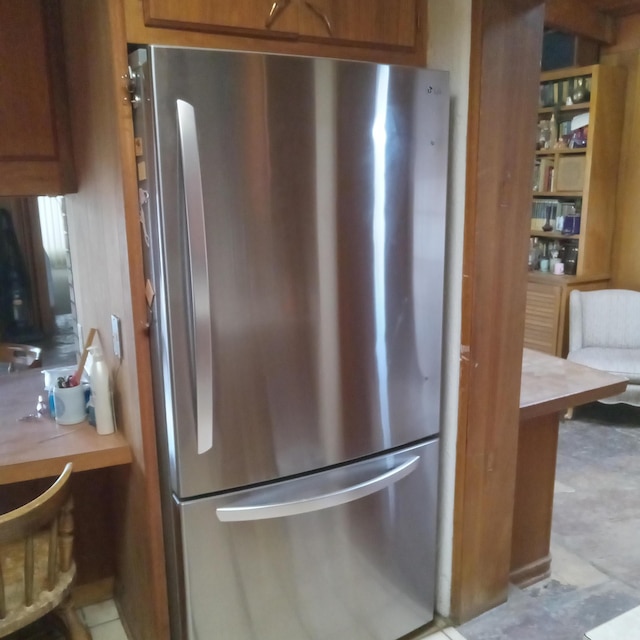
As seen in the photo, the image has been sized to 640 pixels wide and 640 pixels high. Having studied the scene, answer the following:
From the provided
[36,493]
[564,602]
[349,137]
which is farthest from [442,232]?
[36,493]

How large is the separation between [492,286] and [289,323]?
0.64m

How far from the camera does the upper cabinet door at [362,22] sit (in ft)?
4.96

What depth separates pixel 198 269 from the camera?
1337mm


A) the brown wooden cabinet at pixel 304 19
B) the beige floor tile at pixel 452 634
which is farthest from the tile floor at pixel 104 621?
the brown wooden cabinet at pixel 304 19

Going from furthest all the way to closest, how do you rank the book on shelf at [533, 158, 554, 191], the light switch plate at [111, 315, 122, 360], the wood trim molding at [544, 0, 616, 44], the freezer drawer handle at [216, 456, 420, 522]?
the book on shelf at [533, 158, 554, 191], the wood trim molding at [544, 0, 616, 44], the light switch plate at [111, 315, 122, 360], the freezer drawer handle at [216, 456, 420, 522]

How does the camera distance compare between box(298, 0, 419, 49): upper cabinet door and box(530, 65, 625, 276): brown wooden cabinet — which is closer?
box(298, 0, 419, 49): upper cabinet door

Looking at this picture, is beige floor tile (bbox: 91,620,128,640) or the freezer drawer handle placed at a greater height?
the freezer drawer handle

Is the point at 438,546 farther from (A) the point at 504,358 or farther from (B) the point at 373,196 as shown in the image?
(B) the point at 373,196

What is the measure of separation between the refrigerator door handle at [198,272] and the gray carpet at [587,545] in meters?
1.18

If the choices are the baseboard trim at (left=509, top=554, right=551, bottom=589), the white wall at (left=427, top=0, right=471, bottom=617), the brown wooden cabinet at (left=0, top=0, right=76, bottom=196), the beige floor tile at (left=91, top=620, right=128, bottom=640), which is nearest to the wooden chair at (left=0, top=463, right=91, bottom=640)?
the beige floor tile at (left=91, top=620, right=128, bottom=640)

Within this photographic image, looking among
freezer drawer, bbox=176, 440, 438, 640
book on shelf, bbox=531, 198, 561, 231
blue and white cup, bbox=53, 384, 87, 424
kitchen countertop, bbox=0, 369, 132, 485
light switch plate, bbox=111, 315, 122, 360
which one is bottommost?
freezer drawer, bbox=176, 440, 438, 640

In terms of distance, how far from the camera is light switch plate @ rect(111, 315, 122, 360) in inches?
63.2

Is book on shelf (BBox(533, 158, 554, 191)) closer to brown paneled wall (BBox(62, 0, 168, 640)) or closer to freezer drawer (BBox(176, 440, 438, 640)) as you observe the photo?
freezer drawer (BBox(176, 440, 438, 640))

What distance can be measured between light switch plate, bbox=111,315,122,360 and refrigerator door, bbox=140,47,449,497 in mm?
224
